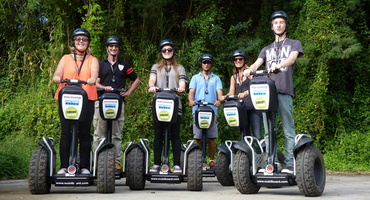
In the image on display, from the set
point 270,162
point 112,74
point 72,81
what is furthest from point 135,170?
point 270,162

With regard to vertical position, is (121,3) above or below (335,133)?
above

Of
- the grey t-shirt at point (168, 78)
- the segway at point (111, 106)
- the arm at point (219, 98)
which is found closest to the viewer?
the segway at point (111, 106)

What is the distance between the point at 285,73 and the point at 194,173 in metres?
1.58

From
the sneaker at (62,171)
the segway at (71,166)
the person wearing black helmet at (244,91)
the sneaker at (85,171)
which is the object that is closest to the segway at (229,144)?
the person wearing black helmet at (244,91)

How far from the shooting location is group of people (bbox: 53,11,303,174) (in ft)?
22.2

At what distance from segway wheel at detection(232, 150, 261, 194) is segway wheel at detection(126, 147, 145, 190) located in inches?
50.6

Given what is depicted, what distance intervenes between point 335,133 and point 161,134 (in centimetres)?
815

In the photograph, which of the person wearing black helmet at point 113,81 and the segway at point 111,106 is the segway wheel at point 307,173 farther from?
the person wearing black helmet at point 113,81

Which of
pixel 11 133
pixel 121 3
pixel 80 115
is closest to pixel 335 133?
pixel 121 3

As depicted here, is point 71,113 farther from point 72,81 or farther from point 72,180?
point 72,180

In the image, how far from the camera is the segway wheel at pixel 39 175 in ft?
22.6

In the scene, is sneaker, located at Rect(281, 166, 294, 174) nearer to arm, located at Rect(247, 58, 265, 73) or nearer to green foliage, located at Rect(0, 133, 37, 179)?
arm, located at Rect(247, 58, 265, 73)

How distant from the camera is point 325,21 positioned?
14.4m

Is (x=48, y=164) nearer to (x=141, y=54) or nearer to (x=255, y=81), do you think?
(x=255, y=81)
